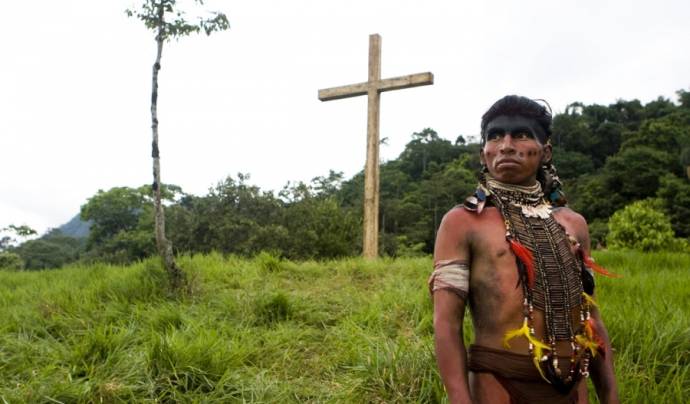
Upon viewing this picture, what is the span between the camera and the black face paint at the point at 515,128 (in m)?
1.65

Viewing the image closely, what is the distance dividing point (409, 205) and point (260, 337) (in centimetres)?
2605

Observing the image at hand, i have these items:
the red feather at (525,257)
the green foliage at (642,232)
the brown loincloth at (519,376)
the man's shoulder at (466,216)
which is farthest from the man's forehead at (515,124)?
the green foliage at (642,232)

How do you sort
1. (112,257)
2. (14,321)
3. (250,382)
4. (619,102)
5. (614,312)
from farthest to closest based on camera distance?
(619,102)
(112,257)
(14,321)
(614,312)
(250,382)

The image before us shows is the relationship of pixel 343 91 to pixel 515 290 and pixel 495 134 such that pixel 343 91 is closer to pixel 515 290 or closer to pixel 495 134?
pixel 495 134

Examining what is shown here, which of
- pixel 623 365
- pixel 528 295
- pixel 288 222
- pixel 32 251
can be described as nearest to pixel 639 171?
pixel 288 222

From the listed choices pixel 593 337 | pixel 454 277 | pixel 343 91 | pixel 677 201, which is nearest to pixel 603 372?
pixel 593 337

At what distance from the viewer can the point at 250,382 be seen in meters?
3.21

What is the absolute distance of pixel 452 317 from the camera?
148 cm

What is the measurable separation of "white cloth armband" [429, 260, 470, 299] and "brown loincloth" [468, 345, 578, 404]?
0.64 ft

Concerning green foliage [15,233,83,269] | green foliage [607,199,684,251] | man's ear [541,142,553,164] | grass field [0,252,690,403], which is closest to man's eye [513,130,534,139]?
man's ear [541,142,553,164]

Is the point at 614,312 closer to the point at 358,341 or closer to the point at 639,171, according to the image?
the point at 358,341

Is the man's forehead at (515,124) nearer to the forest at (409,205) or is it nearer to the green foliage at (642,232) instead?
the forest at (409,205)

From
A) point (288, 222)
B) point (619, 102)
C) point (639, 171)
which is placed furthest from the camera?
point (619, 102)

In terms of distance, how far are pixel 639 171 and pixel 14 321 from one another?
2919cm
